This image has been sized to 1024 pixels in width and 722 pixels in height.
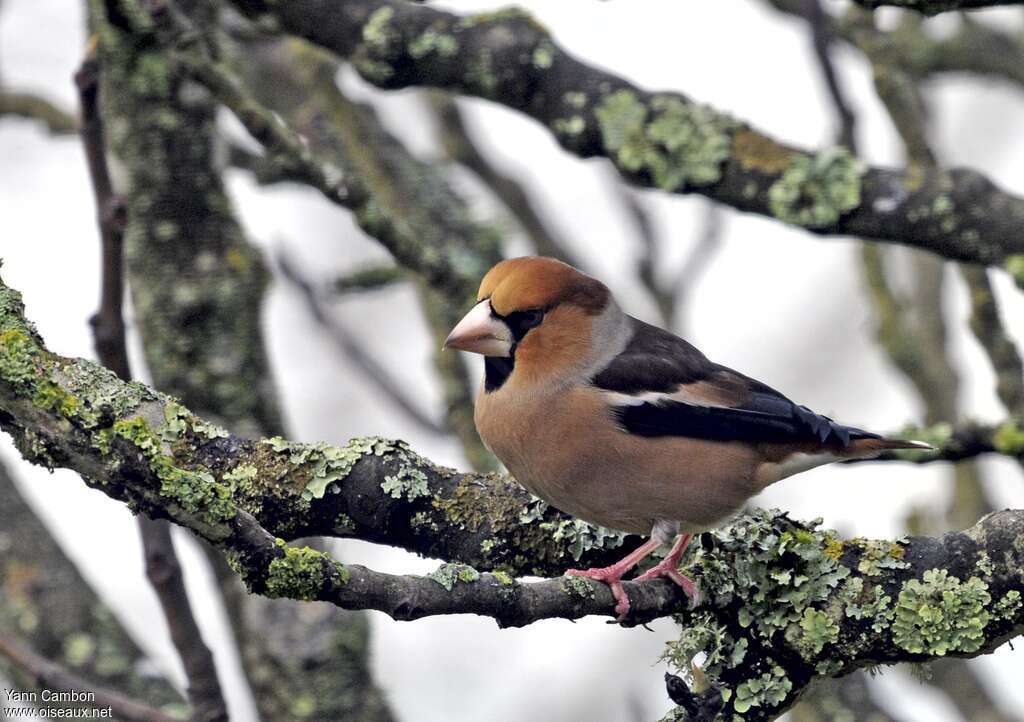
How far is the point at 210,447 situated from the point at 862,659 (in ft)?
5.67

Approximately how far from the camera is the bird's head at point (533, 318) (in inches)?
161

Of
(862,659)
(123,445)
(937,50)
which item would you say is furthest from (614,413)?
(937,50)

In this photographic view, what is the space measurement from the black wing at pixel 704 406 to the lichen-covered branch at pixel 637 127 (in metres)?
0.56

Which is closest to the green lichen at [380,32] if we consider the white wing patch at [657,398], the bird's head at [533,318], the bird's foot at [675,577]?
the bird's head at [533,318]

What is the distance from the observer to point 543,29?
4277 mm

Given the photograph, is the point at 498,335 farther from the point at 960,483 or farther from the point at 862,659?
the point at 960,483

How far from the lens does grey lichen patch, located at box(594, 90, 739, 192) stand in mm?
4082

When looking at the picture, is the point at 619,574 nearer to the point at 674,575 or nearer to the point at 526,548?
the point at 674,575

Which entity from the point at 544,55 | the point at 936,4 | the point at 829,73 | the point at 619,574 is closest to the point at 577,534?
the point at 619,574

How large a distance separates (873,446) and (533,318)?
1.18 metres

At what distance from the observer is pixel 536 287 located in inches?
163

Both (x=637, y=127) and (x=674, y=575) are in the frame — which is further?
(x=637, y=127)

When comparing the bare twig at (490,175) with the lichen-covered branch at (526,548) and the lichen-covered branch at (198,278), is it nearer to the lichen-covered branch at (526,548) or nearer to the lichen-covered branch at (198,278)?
the lichen-covered branch at (198,278)

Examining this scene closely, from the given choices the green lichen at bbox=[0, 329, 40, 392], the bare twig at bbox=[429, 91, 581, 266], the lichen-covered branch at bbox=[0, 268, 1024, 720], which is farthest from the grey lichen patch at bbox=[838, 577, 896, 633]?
the bare twig at bbox=[429, 91, 581, 266]
